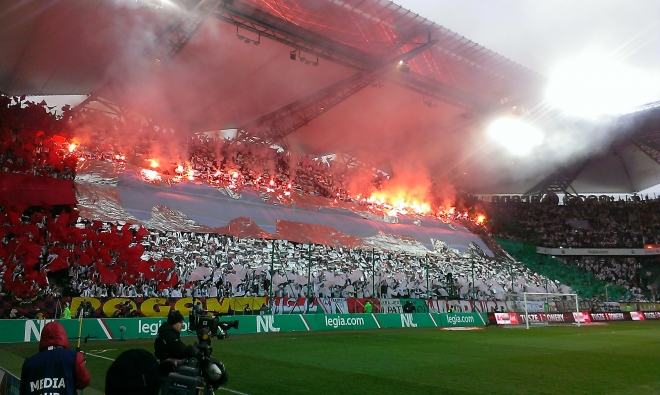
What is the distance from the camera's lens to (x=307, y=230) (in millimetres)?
27734

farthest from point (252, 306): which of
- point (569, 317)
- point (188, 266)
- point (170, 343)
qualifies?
point (569, 317)

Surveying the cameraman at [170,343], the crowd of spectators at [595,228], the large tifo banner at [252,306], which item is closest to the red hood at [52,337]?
the cameraman at [170,343]

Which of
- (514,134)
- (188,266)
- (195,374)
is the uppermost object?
(514,134)

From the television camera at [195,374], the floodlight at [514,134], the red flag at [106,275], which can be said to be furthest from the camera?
the floodlight at [514,134]

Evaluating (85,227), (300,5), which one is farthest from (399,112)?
(85,227)

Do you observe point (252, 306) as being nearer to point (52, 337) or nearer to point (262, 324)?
point (262, 324)

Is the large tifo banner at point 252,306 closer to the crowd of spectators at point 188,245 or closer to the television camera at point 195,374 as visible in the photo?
the crowd of spectators at point 188,245

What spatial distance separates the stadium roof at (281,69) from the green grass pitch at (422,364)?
1274 centimetres

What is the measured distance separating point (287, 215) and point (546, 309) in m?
15.6

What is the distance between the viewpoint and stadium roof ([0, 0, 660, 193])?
19625mm

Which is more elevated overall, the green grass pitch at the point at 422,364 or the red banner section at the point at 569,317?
the green grass pitch at the point at 422,364

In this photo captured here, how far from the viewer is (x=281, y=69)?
2584 centimetres

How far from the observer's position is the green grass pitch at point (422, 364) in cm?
769

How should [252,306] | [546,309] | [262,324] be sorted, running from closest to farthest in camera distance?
1. [262,324]
2. [252,306]
3. [546,309]
